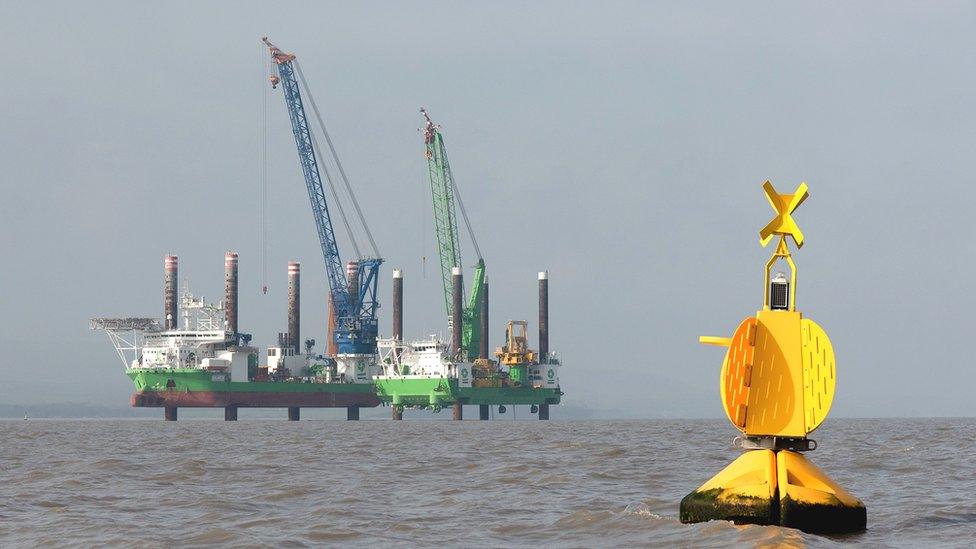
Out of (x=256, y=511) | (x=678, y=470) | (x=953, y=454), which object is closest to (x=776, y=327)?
(x=256, y=511)

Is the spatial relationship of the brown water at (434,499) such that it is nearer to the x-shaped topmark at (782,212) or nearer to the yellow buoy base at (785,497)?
the yellow buoy base at (785,497)

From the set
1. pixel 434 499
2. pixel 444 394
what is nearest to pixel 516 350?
pixel 444 394

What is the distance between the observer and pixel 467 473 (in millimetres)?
34531

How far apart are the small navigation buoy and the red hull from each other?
132899 millimetres

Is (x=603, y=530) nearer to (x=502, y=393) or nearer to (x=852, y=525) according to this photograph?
(x=852, y=525)

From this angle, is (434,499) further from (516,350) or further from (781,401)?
(516,350)

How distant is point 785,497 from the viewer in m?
18.8

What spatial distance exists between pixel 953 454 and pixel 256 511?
26586mm

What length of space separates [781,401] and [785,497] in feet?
4.25

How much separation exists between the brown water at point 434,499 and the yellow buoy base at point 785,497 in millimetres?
329

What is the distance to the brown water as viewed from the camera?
67.1ft

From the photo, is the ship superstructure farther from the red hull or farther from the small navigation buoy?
the small navigation buoy

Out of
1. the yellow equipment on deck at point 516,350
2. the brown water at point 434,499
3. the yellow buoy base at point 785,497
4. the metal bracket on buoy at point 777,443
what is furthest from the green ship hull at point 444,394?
the metal bracket on buoy at point 777,443

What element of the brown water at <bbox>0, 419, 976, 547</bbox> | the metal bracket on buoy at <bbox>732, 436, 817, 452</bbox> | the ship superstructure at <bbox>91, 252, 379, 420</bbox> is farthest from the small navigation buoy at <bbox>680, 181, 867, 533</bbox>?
the ship superstructure at <bbox>91, 252, 379, 420</bbox>
